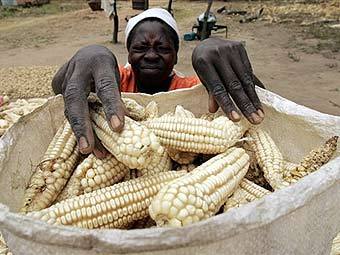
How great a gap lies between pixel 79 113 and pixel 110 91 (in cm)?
11

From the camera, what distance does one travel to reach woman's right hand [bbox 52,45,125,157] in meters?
1.46

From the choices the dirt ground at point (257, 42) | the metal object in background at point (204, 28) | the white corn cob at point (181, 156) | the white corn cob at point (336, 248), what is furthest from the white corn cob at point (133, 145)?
the metal object in background at point (204, 28)

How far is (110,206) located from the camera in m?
1.34

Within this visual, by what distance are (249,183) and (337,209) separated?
31 centimetres

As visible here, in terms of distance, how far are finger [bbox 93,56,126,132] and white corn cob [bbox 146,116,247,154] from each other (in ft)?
0.55

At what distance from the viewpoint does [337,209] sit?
1.31 meters

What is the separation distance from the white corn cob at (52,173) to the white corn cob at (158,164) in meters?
0.26

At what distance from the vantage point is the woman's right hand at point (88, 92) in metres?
1.46

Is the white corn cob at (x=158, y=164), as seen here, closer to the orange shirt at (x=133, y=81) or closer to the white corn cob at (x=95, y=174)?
the white corn cob at (x=95, y=174)

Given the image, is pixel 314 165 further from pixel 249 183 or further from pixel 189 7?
pixel 189 7

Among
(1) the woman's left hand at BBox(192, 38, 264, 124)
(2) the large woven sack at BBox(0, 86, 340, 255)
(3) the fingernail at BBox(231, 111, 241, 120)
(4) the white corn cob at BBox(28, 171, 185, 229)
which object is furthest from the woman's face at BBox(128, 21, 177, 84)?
(4) the white corn cob at BBox(28, 171, 185, 229)

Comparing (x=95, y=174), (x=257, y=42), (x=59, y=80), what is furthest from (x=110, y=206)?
(x=257, y=42)

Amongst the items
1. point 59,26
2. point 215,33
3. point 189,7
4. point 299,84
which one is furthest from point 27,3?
point 299,84

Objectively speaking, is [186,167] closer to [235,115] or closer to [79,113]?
[235,115]
